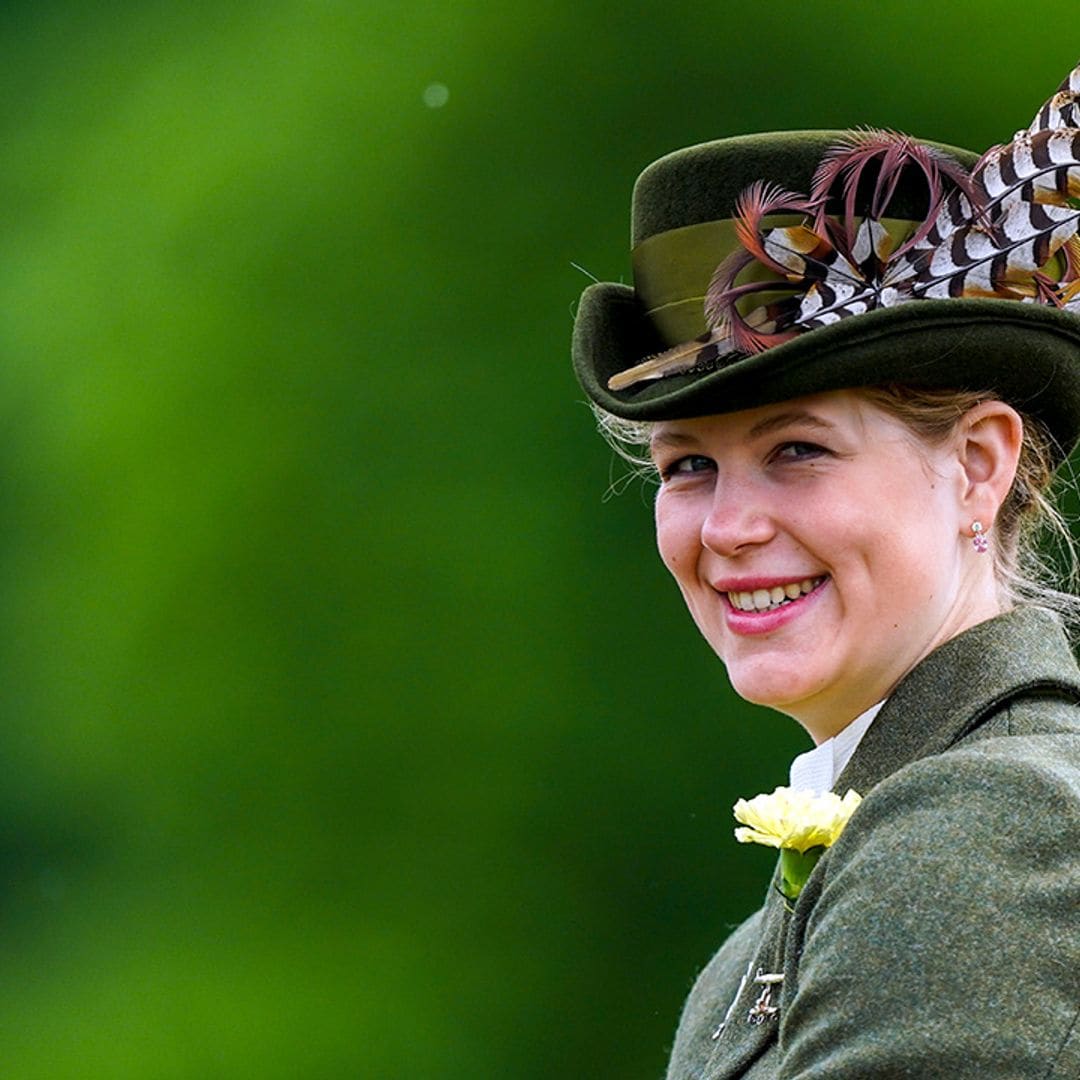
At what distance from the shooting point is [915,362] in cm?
186

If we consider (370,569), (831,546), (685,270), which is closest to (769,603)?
(831,546)

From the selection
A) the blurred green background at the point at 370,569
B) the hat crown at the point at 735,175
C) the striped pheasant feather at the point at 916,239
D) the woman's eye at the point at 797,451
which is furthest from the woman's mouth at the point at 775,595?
the blurred green background at the point at 370,569

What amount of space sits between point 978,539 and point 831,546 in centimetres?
17

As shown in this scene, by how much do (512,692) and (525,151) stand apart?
1.45 meters

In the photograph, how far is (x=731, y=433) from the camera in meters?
1.97

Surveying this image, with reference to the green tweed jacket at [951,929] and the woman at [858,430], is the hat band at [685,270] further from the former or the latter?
the green tweed jacket at [951,929]

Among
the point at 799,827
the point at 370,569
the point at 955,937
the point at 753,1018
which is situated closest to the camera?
the point at 955,937

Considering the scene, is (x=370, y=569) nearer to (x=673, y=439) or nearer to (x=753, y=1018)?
(x=673, y=439)

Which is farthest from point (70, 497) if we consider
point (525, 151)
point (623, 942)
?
point (623, 942)

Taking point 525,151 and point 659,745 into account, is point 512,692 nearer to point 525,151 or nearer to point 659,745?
point 659,745

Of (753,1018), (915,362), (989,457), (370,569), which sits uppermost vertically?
(915,362)

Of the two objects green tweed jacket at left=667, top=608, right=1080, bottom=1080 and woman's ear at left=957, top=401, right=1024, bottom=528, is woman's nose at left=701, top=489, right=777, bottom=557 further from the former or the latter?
green tweed jacket at left=667, top=608, right=1080, bottom=1080

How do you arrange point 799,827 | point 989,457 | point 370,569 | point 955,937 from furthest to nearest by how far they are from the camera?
1. point 370,569
2. point 989,457
3. point 799,827
4. point 955,937

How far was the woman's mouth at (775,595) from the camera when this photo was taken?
1976 mm
